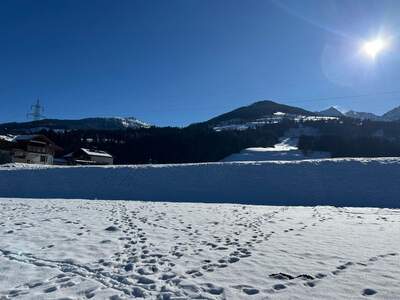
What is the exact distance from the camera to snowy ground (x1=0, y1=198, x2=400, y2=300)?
635 centimetres

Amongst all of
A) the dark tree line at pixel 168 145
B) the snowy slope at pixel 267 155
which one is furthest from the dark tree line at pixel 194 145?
the snowy slope at pixel 267 155

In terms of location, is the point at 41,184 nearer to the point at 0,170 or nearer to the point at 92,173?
the point at 92,173

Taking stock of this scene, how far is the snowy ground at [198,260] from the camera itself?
6.35 m

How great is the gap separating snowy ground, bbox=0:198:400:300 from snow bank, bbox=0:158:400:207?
10542 mm

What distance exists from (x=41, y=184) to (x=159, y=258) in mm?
27498

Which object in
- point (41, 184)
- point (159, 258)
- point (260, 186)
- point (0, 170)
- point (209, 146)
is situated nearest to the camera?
point (159, 258)

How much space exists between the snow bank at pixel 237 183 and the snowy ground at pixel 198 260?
10542 mm

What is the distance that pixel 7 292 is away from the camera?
634cm

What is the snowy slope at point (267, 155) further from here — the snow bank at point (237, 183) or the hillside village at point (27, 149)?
the snow bank at point (237, 183)

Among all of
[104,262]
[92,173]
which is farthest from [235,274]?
[92,173]

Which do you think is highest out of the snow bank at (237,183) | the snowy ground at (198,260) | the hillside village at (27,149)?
the hillside village at (27,149)

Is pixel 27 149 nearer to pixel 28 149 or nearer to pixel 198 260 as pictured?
pixel 28 149

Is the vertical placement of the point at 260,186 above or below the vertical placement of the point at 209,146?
below

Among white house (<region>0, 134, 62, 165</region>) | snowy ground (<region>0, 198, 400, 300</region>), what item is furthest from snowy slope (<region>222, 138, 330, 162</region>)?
snowy ground (<region>0, 198, 400, 300</region>)
